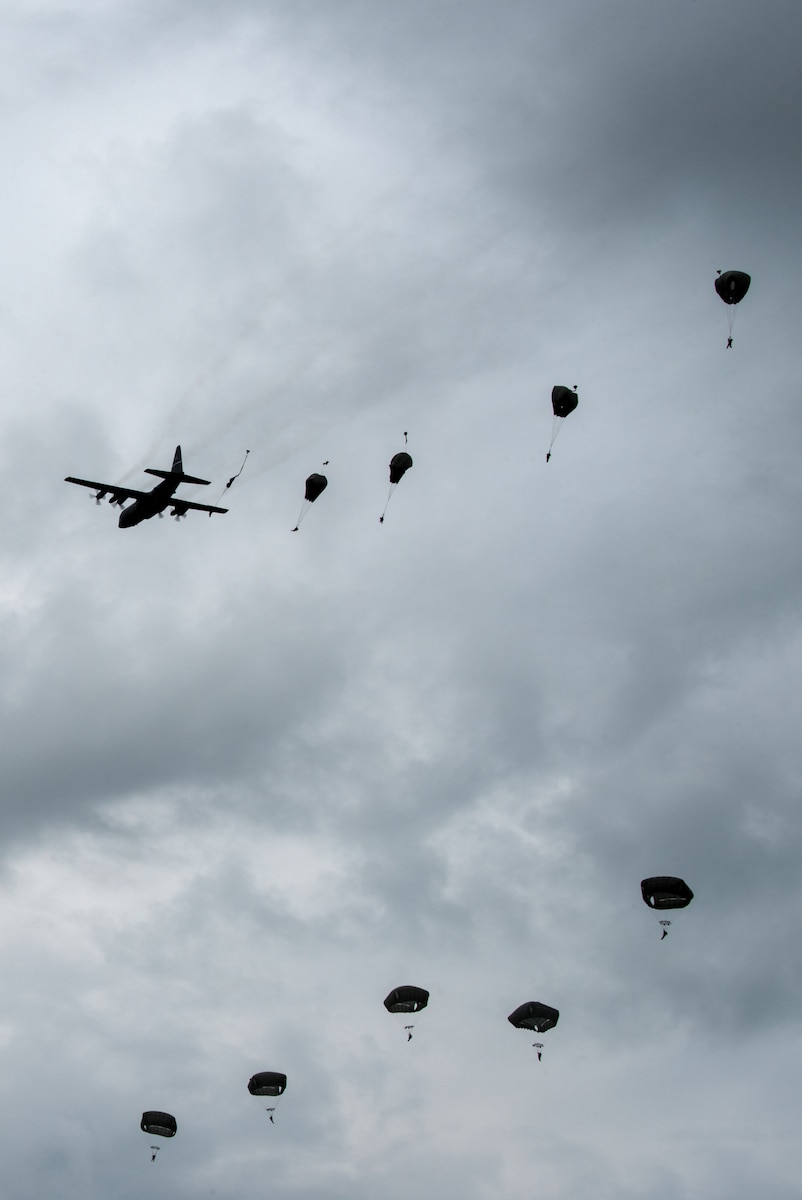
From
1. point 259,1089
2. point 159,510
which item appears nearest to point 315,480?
point 159,510

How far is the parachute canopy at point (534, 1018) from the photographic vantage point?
62.5 m

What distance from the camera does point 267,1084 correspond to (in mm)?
68125

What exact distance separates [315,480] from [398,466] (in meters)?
6.08

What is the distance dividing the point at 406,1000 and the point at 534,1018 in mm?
7909

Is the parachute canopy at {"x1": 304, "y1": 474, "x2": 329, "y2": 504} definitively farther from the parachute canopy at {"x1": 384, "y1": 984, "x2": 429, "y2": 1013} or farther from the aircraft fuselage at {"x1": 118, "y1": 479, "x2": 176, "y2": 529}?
the parachute canopy at {"x1": 384, "y1": 984, "x2": 429, "y2": 1013}

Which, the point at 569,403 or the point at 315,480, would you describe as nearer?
the point at 569,403

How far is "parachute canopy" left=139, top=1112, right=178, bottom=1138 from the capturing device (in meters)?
68.8

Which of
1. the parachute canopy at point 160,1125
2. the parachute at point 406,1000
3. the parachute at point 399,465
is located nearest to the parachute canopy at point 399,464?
the parachute at point 399,465

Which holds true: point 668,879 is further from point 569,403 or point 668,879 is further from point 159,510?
point 159,510

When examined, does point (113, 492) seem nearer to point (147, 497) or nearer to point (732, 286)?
point (147, 497)

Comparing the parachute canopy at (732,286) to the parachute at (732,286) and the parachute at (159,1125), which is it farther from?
the parachute at (159,1125)

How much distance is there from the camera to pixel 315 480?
6869 centimetres

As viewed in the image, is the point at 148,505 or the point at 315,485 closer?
the point at 315,485

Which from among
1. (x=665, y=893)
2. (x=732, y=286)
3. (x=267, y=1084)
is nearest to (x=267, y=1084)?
(x=267, y=1084)
